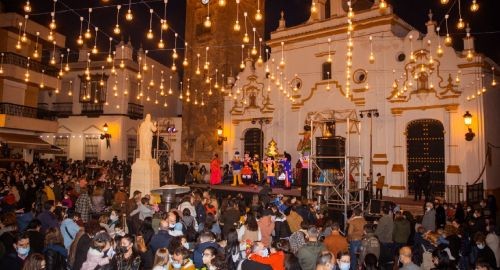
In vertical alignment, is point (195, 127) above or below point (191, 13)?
below

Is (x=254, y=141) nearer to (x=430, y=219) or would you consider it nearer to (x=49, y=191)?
(x=49, y=191)

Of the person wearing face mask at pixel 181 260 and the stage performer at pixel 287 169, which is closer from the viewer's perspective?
the person wearing face mask at pixel 181 260

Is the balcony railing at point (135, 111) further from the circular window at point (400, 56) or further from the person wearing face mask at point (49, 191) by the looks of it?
the circular window at point (400, 56)

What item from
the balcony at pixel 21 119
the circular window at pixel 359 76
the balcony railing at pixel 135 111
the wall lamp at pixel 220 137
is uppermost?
the circular window at pixel 359 76

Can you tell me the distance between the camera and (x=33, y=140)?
900 inches

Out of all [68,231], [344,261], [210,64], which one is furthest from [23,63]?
[344,261]

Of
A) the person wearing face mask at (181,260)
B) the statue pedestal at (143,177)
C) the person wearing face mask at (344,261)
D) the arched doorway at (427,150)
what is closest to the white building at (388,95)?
the arched doorway at (427,150)

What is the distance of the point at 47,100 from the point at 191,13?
14178mm

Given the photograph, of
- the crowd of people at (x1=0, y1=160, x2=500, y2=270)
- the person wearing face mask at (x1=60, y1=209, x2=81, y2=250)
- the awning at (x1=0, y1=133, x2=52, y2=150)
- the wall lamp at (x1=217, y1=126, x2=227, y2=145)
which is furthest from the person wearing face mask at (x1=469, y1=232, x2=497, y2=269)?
the awning at (x1=0, y1=133, x2=52, y2=150)

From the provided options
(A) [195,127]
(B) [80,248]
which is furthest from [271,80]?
(B) [80,248]

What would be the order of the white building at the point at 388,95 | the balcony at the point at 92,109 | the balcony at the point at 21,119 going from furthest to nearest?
the balcony at the point at 92,109 < the balcony at the point at 21,119 < the white building at the point at 388,95

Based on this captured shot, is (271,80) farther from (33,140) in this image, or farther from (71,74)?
(71,74)

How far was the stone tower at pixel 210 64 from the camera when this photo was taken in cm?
2519

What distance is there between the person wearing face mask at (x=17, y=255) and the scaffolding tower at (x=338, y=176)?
925cm
